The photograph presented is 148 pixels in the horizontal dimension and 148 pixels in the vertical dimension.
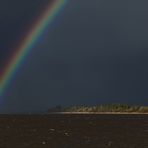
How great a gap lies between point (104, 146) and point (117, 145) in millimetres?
2321

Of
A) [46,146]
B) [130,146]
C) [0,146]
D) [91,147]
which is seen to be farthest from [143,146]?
[0,146]

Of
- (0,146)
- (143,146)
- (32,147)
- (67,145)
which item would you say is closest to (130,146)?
(143,146)

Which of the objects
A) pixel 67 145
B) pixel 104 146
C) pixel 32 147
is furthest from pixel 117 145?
pixel 32 147

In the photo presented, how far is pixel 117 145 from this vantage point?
69.1m

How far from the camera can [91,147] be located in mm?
65812

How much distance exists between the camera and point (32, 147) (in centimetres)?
6550

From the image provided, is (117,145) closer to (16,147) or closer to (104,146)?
(104,146)

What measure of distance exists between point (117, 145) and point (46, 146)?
33.0ft

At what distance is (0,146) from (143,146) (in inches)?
760

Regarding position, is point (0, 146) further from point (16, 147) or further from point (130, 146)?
point (130, 146)

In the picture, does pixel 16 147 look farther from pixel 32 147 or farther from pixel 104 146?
pixel 104 146

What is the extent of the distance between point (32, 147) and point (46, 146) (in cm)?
254

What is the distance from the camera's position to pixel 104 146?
6781 cm

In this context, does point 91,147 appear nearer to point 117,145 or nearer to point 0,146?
point 117,145
